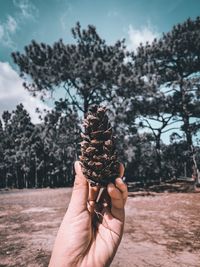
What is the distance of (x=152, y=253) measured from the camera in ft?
21.7

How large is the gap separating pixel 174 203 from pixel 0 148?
129 ft

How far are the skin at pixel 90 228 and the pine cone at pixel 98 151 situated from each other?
0.06 metres

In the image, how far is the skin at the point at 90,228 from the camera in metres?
1.52

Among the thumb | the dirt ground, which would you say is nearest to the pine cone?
the thumb

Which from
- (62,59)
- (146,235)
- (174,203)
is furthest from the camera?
(62,59)

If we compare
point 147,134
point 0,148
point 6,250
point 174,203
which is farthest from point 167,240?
point 0,148

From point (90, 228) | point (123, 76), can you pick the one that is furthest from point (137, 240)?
point (123, 76)

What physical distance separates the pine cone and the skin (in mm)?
60

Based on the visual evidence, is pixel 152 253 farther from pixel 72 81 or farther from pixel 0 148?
pixel 0 148

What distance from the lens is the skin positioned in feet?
4.99

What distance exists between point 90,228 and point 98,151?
532 millimetres

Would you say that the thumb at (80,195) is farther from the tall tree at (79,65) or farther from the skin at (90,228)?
the tall tree at (79,65)

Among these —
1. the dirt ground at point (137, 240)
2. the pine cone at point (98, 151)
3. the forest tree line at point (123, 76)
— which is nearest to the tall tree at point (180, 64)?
the forest tree line at point (123, 76)

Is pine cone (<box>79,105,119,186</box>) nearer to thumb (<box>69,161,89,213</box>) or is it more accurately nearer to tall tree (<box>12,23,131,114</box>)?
thumb (<box>69,161,89,213</box>)
